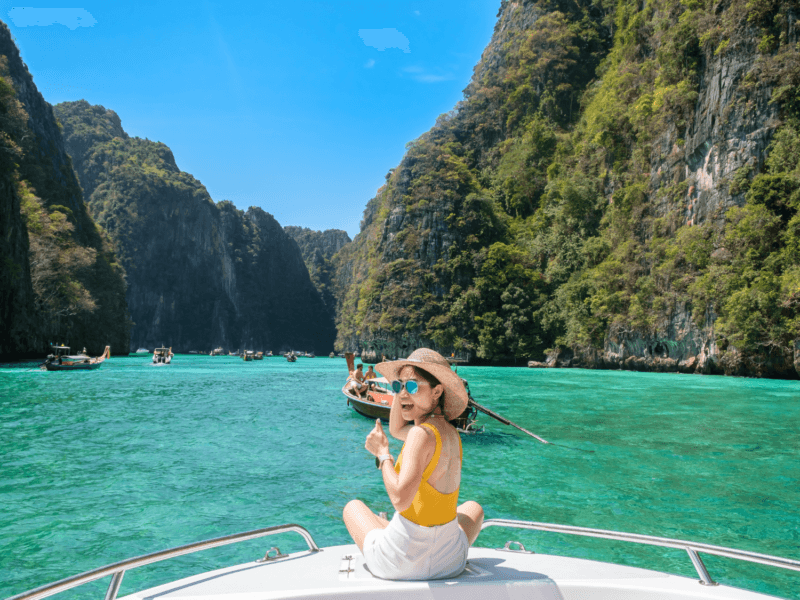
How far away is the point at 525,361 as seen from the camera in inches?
2223

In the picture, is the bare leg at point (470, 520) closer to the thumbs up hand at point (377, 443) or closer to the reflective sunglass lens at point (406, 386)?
the thumbs up hand at point (377, 443)

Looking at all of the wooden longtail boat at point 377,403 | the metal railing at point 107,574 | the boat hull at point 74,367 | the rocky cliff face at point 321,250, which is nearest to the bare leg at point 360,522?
the metal railing at point 107,574

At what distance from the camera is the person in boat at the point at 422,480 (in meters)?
2.18

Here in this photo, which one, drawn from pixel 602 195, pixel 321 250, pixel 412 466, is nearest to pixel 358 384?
pixel 412 466

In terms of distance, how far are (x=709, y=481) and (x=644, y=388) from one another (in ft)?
57.9

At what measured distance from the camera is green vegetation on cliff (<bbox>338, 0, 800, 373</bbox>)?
91.5 feet

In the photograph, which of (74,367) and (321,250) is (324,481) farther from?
(321,250)

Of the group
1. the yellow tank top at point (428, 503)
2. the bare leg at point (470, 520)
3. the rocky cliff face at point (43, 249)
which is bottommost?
the bare leg at point (470, 520)

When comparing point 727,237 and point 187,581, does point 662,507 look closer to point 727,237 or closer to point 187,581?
point 187,581

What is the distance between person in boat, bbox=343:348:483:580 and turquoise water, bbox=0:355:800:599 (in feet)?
13.0

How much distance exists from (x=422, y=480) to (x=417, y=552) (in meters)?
0.30

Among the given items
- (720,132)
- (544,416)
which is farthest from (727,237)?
(544,416)

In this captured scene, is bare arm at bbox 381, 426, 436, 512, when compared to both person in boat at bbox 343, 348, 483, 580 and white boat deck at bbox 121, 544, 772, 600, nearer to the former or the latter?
person in boat at bbox 343, 348, 483, 580

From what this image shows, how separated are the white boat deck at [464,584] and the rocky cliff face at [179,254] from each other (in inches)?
4793
